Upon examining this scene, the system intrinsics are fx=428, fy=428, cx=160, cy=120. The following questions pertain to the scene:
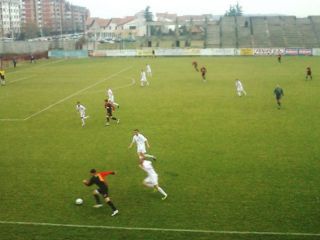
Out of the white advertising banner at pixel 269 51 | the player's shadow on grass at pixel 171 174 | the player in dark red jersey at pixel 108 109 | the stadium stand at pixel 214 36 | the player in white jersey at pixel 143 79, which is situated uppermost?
the stadium stand at pixel 214 36

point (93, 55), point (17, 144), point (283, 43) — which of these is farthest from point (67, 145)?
point (283, 43)

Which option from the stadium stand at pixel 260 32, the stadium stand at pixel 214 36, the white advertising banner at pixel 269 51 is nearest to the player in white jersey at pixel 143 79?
the white advertising banner at pixel 269 51

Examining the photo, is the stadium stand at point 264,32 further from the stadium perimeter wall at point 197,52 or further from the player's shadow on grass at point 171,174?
the player's shadow on grass at point 171,174

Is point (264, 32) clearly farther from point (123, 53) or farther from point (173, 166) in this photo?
point (173, 166)

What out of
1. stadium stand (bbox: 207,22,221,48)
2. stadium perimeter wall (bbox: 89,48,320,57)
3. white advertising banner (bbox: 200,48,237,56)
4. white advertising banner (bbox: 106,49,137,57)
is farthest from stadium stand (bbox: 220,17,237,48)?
white advertising banner (bbox: 106,49,137,57)

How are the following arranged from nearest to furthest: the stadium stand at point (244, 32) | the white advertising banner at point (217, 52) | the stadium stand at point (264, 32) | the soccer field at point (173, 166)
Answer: the soccer field at point (173, 166) < the white advertising banner at point (217, 52) < the stadium stand at point (264, 32) < the stadium stand at point (244, 32)

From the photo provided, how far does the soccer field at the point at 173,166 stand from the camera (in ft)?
41.2

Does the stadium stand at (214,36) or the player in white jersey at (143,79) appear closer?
the player in white jersey at (143,79)

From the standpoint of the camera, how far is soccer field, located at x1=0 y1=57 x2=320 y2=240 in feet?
41.2

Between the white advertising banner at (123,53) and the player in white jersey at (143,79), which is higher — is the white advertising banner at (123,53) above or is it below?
above

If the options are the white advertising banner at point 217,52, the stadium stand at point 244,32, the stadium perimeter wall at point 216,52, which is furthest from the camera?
the stadium stand at point 244,32

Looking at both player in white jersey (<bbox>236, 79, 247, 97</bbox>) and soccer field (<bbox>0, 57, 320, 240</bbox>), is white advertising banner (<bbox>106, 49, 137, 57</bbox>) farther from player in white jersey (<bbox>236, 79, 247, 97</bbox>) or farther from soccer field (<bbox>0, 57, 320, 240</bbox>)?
player in white jersey (<bbox>236, 79, 247, 97</bbox>)

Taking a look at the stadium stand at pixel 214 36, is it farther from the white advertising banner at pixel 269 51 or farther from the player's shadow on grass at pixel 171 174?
the player's shadow on grass at pixel 171 174

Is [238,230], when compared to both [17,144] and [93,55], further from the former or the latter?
[93,55]
